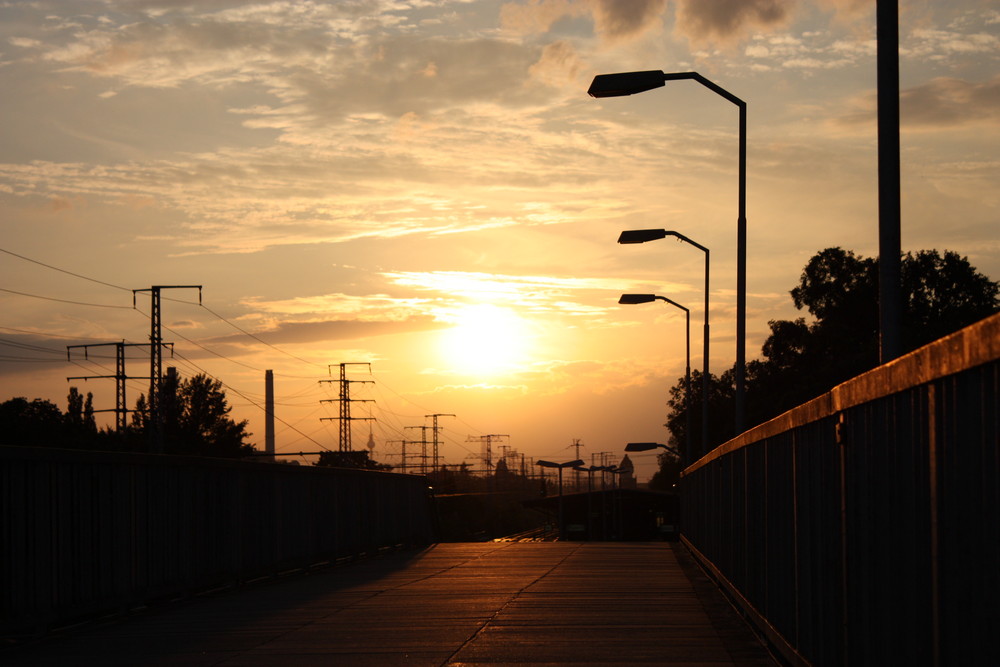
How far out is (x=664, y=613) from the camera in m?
14.9

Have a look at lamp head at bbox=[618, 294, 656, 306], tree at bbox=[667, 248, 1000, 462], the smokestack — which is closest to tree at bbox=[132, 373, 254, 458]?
the smokestack

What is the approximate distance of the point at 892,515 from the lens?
6.23 metres

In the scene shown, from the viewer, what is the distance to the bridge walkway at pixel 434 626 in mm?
11391

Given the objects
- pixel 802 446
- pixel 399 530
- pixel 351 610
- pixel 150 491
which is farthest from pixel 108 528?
pixel 399 530

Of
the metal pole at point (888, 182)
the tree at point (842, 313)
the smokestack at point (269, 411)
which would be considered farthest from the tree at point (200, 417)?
the metal pole at point (888, 182)

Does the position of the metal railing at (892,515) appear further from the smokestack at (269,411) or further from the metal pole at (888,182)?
the smokestack at (269,411)

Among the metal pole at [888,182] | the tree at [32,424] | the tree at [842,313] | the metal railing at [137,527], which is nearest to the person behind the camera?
the metal pole at [888,182]

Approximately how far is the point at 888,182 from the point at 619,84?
8.17 m

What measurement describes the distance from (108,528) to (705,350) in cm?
2686

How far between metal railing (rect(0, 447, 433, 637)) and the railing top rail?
25.0 ft

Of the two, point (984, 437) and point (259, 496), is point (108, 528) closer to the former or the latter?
point (259, 496)

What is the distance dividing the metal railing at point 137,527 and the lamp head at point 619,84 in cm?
718

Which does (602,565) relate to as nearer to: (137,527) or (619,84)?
(619,84)

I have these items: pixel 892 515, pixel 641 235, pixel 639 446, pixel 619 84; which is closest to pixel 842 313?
pixel 639 446
